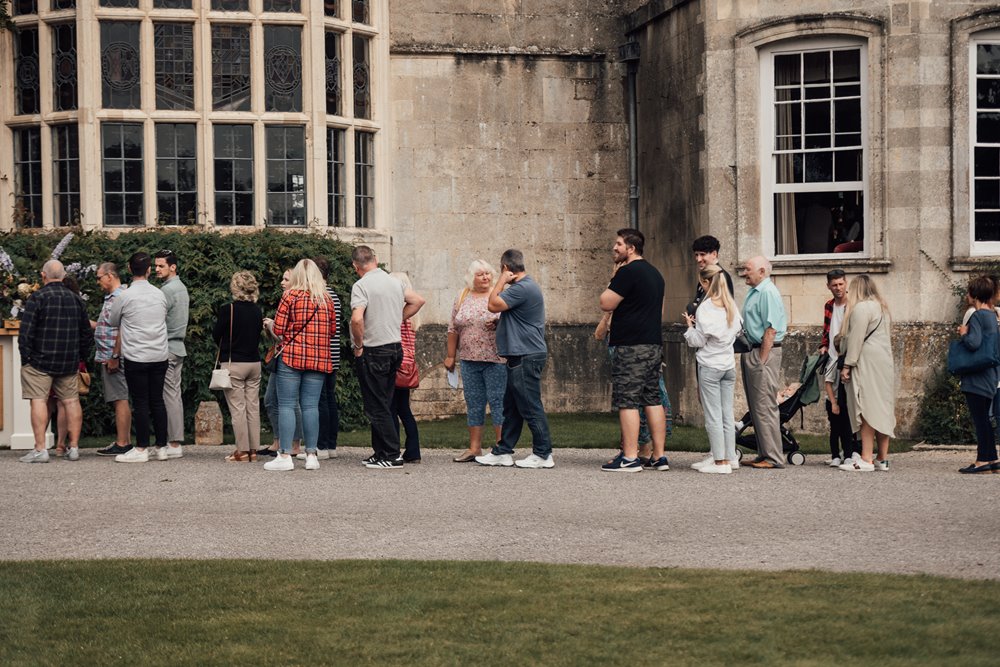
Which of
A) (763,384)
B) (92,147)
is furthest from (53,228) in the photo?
(763,384)

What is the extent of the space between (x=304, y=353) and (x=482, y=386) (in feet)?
5.31

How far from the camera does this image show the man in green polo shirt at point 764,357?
1263cm

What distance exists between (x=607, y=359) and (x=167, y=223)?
6.01m

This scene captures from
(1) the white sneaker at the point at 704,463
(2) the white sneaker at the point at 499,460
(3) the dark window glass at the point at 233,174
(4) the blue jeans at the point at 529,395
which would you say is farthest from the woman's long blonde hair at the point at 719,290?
(3) the dark window glass at the point at 233,174

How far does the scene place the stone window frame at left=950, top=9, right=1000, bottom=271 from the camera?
53.7 ft

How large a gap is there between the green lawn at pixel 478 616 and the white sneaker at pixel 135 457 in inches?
206

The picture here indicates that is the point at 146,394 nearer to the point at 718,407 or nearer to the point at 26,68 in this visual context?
the point at 718,407

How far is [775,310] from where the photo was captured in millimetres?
12609

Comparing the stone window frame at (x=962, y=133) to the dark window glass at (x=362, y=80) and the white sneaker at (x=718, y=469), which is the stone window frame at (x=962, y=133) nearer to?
the white sneaker at (x=718, y=469)

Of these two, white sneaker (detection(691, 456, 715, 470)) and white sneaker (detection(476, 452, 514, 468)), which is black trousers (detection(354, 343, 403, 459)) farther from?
white sneaker (detection(691, 456, 715, 470))

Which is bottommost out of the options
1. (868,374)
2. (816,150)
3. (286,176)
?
(868,374)

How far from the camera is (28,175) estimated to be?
57.8 ft

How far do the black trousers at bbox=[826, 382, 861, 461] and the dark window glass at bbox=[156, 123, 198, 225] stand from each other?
7.81 meters

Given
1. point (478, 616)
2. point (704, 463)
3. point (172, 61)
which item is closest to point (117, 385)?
point (172, 61)
